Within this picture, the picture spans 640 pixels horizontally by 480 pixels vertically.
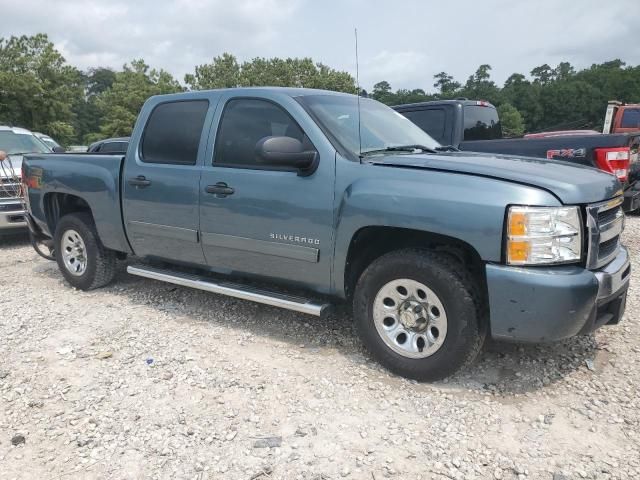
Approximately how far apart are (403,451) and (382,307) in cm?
95

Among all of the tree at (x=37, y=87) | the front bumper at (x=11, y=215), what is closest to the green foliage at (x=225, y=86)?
the tree at (x=37, y=87)

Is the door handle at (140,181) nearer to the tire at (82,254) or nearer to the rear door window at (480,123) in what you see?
the tire at (82,254)

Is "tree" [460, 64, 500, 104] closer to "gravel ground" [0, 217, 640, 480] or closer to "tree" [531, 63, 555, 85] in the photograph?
"tree" [531, 63, 555, 85]

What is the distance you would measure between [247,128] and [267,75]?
1677 inches

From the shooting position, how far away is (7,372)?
3521mm

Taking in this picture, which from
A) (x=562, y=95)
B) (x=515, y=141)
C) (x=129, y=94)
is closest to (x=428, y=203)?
(x=515, y=141)

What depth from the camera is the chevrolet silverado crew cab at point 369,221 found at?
2.81 m

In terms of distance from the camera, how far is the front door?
3.47 meters

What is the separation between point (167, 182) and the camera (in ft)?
13.9

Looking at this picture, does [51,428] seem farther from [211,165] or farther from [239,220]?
[211,165]

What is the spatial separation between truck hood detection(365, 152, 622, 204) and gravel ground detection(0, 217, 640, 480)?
1.20 metres

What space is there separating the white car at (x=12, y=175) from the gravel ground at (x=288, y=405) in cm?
330

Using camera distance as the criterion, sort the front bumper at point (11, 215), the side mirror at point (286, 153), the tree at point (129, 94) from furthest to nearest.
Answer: the tree at point (129, 94) → the front bumper at point (11, 215) → the side mirror at point (286, 153)

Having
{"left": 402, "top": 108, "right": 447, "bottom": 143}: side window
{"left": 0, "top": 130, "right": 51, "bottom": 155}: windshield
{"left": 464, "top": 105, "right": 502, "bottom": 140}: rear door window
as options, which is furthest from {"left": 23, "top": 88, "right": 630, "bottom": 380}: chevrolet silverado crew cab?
{"left": 0, "top": 130, "right": 51, "bottom": 155}: windshield
